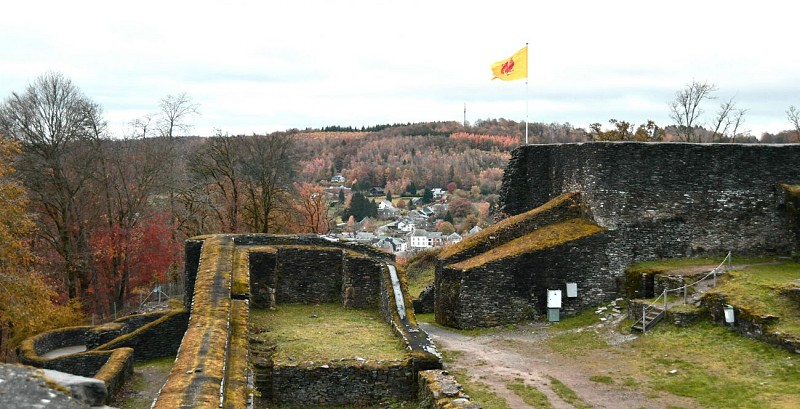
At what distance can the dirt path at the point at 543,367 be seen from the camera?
45.1 ft

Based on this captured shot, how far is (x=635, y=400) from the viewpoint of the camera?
1361 cm

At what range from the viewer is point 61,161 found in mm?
31734

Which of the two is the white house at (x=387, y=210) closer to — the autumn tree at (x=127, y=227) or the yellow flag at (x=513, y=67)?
the autumn tree at (x=127, y=227)

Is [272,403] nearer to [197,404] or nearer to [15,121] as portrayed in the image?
[197,404]

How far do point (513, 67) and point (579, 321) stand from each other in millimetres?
10819

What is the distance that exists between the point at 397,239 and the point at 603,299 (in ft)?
247

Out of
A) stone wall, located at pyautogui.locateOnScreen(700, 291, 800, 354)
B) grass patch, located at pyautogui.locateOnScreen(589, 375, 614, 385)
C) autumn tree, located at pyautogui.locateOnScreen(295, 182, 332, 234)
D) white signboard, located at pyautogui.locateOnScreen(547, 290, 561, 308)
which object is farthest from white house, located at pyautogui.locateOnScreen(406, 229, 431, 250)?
grass patch, located at pyautogui.locateOnScreen(589, 375, 614, 385)

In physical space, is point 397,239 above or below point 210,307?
below

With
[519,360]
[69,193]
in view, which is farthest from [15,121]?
[519,360]

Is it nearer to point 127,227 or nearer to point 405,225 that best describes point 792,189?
point 127,227

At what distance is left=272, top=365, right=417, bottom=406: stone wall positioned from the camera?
46.6ft

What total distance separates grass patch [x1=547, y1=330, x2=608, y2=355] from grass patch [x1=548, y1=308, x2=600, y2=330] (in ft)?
2.46

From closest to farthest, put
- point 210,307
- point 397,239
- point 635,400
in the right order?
point 635,400 < point 210,307 < point 397,239

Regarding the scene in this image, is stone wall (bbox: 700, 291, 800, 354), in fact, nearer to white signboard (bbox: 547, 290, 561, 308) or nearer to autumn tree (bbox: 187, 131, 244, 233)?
white signboard (bbox: 547, 290, 561, 308)
